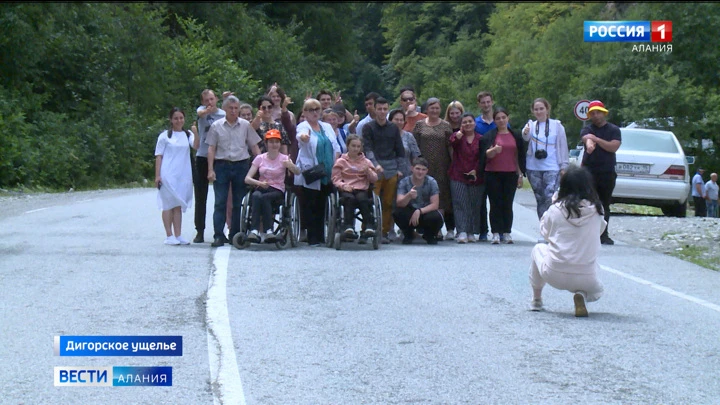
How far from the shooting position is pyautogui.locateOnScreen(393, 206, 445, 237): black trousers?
15.6m

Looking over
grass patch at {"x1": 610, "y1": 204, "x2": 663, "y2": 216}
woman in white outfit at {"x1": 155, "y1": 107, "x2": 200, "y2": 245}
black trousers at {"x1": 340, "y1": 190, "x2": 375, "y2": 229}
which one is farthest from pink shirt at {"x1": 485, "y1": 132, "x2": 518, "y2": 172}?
grass patch at {"x1": 610, "y1": 204, "x2": 663, "y2": 216}

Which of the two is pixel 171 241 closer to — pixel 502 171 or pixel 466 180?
pixel 466 180

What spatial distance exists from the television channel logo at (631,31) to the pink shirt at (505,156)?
34.5m

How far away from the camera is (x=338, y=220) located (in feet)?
49.4

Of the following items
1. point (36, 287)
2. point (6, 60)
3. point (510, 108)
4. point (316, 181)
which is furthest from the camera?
point (510, 108)

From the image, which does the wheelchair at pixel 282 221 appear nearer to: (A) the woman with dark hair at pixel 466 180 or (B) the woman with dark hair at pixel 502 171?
(A) the woman with dark hair at pixel 466 180

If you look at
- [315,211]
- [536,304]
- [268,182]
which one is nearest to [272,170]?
[268,182]

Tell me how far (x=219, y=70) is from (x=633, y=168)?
31138 mm

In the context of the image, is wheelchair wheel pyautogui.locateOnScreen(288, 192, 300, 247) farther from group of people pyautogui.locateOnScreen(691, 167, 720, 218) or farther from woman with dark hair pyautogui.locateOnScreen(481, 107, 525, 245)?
group of people pyautogui.locateOnScreen(691, 167, 720, 218)

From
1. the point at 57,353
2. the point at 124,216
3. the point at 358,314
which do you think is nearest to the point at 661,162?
the point at 124,216

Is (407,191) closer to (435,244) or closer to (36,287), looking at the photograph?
(435,244)

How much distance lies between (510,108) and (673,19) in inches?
731

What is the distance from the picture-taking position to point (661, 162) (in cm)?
2350

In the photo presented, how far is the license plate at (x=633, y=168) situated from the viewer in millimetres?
23406
